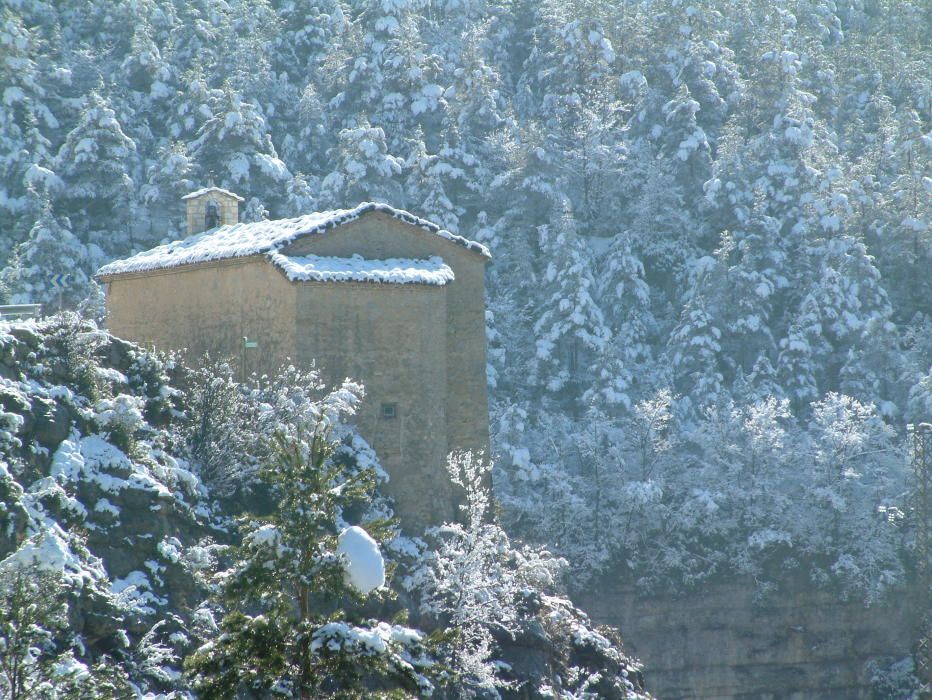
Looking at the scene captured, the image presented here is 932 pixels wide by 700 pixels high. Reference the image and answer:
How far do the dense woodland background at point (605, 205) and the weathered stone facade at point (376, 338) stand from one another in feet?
31.4

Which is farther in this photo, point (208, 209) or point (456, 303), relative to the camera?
point (208, 209)

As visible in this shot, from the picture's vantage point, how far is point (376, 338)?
27.0 meters

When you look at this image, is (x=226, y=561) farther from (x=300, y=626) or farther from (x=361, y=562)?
(x=361, y=562)

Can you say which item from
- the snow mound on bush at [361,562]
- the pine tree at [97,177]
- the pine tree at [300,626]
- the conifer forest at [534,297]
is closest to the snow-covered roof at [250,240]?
the conifer forest at [534,297]

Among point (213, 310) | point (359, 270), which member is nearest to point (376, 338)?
point (359, 270)

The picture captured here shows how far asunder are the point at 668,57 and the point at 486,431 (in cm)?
3232

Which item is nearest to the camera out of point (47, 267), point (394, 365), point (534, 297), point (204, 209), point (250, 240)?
point (394, 365)

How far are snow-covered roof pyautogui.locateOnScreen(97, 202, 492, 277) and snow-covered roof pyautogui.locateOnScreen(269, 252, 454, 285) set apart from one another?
593mm

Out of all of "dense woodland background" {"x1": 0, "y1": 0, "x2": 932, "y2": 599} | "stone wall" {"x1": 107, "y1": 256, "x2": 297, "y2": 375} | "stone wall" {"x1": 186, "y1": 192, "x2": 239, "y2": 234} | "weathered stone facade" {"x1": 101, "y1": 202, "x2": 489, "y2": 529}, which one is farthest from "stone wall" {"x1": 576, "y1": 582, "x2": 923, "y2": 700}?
"stone wall" {"x1": 107, "y1": 256, "x2": 297, "y2": 375}

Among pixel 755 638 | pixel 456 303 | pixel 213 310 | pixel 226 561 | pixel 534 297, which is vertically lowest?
pixel 226 561

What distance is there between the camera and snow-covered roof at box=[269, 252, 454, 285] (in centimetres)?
2638

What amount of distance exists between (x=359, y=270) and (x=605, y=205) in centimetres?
2669

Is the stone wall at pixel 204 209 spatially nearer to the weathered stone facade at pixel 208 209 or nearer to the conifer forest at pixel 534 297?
the weathered stone facade at pixel 208 209

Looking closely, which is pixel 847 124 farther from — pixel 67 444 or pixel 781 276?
pixel 67 444
